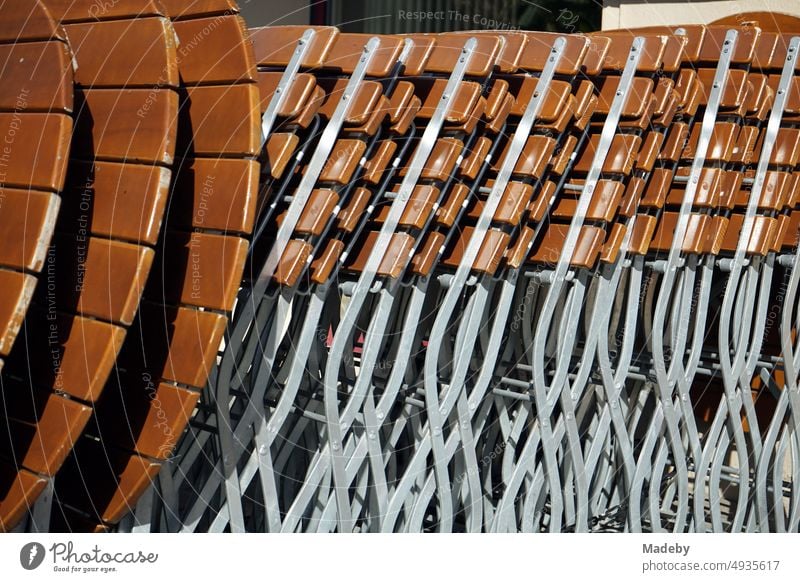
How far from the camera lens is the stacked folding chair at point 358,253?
218 cm

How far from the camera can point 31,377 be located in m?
2.27

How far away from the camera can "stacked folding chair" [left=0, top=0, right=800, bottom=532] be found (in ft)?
7.16

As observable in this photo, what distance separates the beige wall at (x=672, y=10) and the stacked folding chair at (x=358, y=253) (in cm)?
117

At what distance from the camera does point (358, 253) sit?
280 cm

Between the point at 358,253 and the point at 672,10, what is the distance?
9.18 ft

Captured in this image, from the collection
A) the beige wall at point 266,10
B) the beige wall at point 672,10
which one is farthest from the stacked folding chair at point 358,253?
the beige wall at point 266,10

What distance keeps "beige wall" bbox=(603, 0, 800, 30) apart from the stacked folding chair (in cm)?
117

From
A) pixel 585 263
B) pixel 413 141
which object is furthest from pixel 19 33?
pixel 585 263
